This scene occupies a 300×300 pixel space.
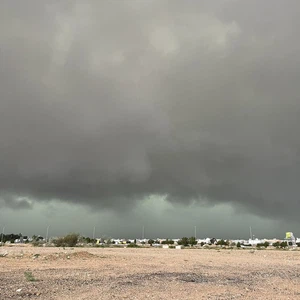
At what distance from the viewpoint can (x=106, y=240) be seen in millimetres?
175000

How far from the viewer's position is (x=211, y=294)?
16.8 meters

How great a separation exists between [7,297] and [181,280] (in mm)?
10997

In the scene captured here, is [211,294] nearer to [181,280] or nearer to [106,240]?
[181,280]

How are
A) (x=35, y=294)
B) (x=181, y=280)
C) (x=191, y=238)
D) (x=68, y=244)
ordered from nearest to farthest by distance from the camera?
(x=35, y=294)
(x=181, y=280)
(x=68, y=244)
(x=191, y=238)

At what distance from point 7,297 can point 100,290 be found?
14.5ft

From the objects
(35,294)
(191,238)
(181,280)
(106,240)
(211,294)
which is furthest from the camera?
(191,238)

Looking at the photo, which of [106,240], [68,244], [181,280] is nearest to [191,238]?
[106,240]

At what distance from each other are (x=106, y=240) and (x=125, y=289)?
163 meters

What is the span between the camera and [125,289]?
17.7 m

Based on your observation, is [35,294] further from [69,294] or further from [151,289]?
[151,289]

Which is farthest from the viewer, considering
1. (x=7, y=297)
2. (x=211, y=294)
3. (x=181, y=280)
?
(x=181, y=280)

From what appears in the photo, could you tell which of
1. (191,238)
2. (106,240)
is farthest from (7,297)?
(191,238)

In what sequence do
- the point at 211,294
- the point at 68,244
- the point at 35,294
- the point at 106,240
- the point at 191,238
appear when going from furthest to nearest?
the point at 191,238 → the point at 106,240 → the point at 68,244 → the point at 211,294 → the point at 35,294

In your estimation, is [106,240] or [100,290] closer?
[100,290]
